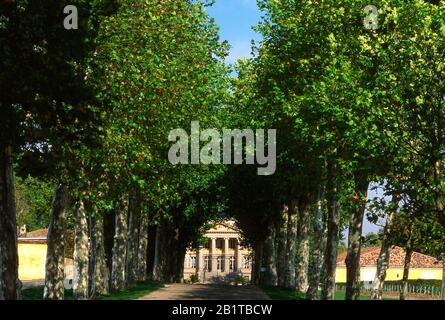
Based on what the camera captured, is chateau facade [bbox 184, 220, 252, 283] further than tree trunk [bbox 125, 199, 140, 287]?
Yes

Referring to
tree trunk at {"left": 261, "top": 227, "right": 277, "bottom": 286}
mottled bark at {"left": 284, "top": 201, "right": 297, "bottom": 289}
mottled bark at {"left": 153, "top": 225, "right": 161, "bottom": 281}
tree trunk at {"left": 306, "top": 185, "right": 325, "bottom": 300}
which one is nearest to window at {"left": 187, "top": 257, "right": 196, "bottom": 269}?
mottled bark at {"left": 153, "top": 225, "right": 161, "bottom": 281}

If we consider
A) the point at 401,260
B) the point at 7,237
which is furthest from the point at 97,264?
the point at 401,260

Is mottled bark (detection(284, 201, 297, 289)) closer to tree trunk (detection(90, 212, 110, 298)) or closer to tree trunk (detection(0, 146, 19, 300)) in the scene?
tree trunk (detection(90, 212, 110, 298))

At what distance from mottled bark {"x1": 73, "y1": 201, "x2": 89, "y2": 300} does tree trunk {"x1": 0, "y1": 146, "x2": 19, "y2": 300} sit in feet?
35.2

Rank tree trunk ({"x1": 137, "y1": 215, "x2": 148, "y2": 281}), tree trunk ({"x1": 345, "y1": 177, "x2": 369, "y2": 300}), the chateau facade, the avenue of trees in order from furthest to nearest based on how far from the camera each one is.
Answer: the chateau facade
tree trunk ({"x1": 137, "y1": 215, "x2": 148, "y2": 281})
tree trunk ({"x1": 345, "y1": 177, "x2": 369, "y2": 300})
the avenue of trees

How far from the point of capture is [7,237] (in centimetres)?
2084

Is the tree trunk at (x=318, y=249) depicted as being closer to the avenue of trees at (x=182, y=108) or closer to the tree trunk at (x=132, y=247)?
the avenue of trees at (x=182, y=108)

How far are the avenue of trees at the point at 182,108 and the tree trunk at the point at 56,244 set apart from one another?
5 centimetres

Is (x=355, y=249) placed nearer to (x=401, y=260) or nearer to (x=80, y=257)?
(x=80, y=257)

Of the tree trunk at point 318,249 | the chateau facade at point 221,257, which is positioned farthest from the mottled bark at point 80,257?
the chateau facade at point 221,257

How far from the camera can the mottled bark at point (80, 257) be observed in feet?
104

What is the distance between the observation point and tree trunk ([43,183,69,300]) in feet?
90.3

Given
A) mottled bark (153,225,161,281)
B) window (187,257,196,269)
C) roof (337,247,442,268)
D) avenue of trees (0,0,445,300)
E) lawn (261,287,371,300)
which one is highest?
avenue of trees (0,0,445,300)

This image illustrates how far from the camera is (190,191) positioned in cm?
5884
